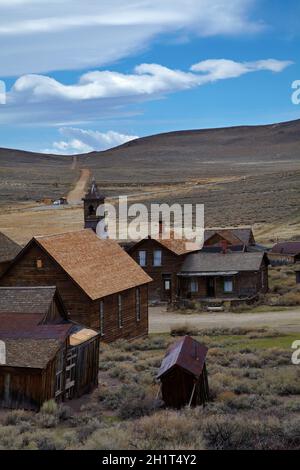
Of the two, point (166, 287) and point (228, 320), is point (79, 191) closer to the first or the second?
point (166, 287)

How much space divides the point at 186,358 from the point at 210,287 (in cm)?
2773

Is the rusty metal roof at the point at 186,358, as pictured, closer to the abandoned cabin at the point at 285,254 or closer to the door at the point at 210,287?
the door at the point at 210,287

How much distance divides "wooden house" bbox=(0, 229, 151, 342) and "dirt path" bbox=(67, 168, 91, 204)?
8645 centimetres

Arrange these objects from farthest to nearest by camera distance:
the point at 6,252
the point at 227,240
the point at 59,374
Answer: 1. the point at 227,240
2. the point at 6,252
3. the point at 59,374

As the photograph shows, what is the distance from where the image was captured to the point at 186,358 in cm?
1766

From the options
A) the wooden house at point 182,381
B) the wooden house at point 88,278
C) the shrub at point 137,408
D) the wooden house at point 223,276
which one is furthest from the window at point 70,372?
the wooden house at point 223,276

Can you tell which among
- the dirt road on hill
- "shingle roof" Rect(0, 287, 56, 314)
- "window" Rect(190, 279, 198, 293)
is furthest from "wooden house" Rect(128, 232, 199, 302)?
"shingle roof" Rect(0, 287, 56, 314)

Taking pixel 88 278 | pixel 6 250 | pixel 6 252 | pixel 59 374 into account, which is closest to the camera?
pixel 59 374

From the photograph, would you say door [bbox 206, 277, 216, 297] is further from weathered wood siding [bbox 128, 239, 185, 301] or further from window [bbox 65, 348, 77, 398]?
window [bbox 65, 348, 77, 398]

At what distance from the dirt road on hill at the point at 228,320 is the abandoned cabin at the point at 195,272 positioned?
456cm

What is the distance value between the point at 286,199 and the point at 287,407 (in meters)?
83.2

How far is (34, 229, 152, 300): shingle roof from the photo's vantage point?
28.5 meters

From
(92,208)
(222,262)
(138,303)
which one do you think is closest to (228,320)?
(138,303)

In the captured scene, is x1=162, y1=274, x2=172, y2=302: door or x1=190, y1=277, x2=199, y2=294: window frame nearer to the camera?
x1=162, y1=274, x2=172, y2=302: door
